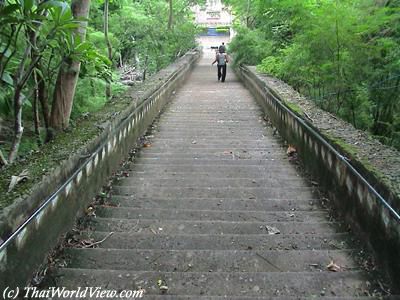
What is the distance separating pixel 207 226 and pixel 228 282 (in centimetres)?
104

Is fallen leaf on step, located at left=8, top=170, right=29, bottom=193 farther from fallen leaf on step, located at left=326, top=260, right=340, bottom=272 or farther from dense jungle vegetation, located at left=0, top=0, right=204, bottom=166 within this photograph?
fallen leaf on step, located at left=326, top=260, right=340, bottom=272

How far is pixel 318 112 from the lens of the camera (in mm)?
6051

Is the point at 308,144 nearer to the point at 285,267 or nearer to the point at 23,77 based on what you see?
the point at 285,267

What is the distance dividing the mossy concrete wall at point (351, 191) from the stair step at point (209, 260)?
29 centimetres

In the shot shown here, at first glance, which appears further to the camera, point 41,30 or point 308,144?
point 308,144

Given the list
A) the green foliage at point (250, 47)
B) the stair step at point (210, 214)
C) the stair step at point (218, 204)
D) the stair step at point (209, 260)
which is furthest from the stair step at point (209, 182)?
the green foliage at point (250, 47)

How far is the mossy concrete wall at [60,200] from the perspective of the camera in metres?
2.45

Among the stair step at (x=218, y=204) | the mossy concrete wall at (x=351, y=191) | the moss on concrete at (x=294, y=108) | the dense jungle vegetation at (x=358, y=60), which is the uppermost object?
the dense jungle vegetation at (x=358, y=60)

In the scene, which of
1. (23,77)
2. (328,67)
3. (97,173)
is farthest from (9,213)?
(328,67)

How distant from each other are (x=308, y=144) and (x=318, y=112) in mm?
972

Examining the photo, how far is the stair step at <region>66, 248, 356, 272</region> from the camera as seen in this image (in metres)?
2.97

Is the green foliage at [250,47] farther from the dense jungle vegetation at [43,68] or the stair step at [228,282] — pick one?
the stair step at [228,282]

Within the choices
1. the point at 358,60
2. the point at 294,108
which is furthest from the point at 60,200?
the point at 358,60

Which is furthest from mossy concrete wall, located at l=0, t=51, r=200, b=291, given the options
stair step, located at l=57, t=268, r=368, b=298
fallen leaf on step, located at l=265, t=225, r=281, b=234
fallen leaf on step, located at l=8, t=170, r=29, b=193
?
fallen leaf on step, located at l=265, t=225, r=281, b=234
